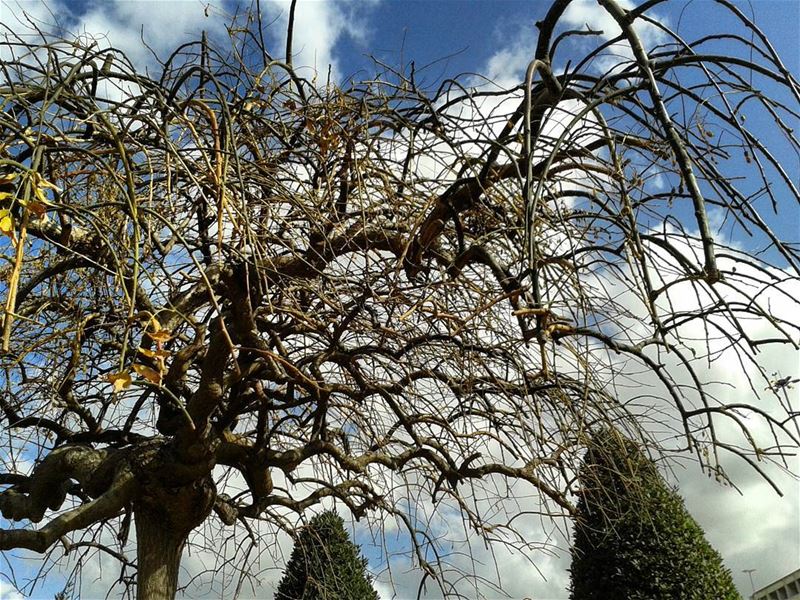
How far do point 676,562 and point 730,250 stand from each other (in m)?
4.14

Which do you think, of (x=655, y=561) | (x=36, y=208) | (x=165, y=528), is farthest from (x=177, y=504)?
(x=655, y=561)

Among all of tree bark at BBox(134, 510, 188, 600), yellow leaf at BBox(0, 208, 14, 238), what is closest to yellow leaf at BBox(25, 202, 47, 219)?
yellow leaf at BBox(0, 208, 14, 238)

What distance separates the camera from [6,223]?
159 centimetres

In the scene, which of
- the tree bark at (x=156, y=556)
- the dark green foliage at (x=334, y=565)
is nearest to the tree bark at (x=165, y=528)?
the tree bark at (x=156, y=556)

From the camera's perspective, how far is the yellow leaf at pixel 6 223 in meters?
1.59

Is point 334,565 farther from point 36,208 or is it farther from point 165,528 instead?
point 36,208

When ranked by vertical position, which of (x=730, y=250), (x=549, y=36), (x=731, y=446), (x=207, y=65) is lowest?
(x=731, y=446)

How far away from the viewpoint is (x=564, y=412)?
12.3 feet

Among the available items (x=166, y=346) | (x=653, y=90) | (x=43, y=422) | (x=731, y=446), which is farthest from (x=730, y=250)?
(x=43, y=422)

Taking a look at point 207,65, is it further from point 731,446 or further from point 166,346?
point 731,446

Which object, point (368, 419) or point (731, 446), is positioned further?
point (368, 419)

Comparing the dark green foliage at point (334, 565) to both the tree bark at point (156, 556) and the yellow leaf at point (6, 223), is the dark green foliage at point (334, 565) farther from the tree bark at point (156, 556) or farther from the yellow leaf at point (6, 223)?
the yellow leaf at point (6, 223)

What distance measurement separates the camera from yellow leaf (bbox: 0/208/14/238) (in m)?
1.59

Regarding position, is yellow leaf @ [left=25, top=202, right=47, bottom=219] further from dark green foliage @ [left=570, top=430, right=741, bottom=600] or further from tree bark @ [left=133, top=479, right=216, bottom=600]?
dark green foliage @ [left=570, top=430, right=741, bottom=600]
